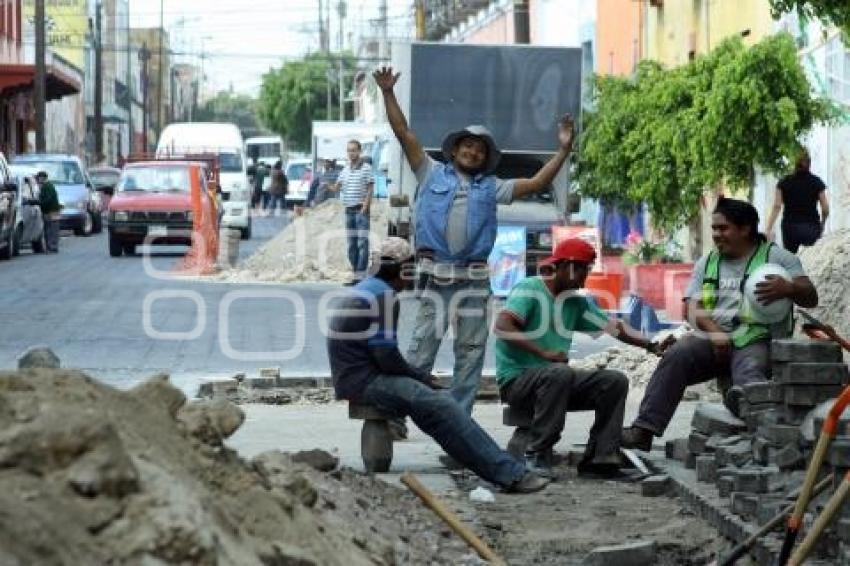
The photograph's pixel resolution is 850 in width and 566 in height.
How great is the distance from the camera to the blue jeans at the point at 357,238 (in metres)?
29.6

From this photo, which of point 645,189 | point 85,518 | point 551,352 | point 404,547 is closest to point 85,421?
point 85,518

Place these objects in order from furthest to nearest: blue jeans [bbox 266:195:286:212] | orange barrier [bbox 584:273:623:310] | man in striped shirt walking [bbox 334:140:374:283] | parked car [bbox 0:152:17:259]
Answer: blue jeans [bbox 266:195:286:212] < parked car [bbox 0:152:17:259] < man in striped shirt walking [bbox 334:140:374:283] < orange barrier [bbox 584:273:623:310]

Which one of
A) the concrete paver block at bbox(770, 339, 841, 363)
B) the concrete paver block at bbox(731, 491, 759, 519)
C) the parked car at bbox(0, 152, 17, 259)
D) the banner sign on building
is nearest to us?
the concrete paver block at bbox(731, 491, 759, 519)

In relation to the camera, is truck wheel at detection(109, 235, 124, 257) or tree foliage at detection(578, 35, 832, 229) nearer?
tree foliage at detection(578, 35, 832, 229)

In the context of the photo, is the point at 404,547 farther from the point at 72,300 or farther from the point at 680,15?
the point at 680,15

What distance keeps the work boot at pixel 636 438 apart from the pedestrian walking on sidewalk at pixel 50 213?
2899 cm

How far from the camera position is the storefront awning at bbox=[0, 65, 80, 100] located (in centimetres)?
6028

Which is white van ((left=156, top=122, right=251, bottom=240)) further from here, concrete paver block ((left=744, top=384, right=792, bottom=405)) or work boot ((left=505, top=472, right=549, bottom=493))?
concrete paver block ((left=744, top=384, right=792, bottom=405))

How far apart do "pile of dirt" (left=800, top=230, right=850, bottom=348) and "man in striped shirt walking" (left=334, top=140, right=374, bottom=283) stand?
45.6ft

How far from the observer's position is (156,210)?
38594mm

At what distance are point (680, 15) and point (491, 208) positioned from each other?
27934 millimetres

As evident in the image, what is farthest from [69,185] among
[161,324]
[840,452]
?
[840,452]

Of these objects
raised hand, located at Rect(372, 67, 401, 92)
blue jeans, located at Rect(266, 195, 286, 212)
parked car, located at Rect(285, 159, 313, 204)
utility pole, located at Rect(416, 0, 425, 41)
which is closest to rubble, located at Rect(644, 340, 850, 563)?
raised hand, located at Rect(372, 67, 401, 92)

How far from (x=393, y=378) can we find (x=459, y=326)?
1127 mm
